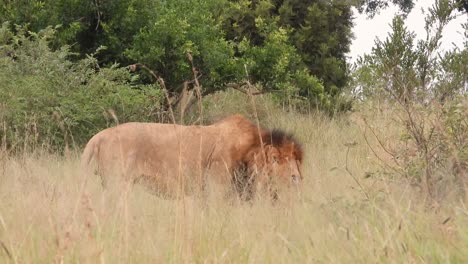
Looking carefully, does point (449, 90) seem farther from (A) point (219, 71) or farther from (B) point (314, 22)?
(B) point (314, 22)

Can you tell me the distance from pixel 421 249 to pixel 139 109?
29.8 ft

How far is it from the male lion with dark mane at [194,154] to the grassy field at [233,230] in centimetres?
101

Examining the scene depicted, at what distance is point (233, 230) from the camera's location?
498 centimetres

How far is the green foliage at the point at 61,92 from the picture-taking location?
1140 cm

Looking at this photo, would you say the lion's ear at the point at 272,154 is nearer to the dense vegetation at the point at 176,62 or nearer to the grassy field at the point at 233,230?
the grassy field at the point at 233,230

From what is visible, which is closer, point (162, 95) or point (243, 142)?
point (243, 142)

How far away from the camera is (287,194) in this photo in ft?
22.0

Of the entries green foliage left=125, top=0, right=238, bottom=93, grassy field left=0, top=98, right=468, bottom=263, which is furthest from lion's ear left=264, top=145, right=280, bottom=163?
green foliage left=125, top=0, right=238, bottom=93

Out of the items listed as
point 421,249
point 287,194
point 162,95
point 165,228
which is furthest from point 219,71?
→ point 421,249

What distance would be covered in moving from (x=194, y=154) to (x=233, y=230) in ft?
9.08

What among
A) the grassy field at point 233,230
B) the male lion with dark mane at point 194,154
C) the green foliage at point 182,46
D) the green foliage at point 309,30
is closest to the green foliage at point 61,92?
the green foliage at point 182,46

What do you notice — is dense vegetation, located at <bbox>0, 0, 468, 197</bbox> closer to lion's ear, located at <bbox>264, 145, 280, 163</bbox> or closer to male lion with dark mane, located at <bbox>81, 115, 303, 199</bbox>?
male lion with dark mane, located at <bbox>81, 115, 303, 199</bbox>

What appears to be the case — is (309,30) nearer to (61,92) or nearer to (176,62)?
(176,62)

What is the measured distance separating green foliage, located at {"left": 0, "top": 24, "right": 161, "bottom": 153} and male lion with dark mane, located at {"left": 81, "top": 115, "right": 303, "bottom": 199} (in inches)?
137
